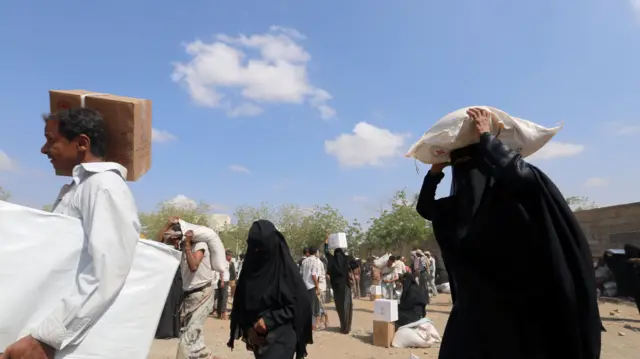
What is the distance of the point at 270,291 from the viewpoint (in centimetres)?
392

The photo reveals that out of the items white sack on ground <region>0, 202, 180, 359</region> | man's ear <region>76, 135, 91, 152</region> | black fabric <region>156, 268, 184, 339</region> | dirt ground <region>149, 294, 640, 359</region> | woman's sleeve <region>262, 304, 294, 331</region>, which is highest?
man's ear <region>76, 135, 91, 152</region>

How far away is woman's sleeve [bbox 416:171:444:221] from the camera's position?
2752 millimetres

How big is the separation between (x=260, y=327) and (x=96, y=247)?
262cm

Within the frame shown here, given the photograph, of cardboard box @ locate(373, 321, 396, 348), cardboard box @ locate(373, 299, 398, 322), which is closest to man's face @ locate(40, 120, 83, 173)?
cardboard box @ locate(373, 299, 398, 322)

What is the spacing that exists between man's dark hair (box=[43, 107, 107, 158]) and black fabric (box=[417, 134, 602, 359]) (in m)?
1.66

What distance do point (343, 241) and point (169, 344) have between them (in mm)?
3984

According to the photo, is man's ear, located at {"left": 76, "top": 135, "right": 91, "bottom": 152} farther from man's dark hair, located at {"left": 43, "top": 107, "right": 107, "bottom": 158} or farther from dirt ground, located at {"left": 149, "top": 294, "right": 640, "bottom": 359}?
dirt ground, located at {"left": 149, "top": 294, "right": 640, "bottom": 359}

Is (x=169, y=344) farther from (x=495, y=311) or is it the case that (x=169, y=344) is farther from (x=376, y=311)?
(x=495, y=311)

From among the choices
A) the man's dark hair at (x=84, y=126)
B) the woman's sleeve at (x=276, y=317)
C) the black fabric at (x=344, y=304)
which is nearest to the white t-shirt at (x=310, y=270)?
the black fabric at (x=344, y=304)

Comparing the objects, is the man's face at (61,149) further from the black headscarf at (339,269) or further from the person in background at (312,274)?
the black headscarf at (339,269)

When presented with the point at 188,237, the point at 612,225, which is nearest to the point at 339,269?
the point at 188,237

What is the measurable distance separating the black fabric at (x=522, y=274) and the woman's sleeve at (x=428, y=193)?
1.65ft

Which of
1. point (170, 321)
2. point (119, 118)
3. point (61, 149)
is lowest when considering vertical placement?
point (170, 321)

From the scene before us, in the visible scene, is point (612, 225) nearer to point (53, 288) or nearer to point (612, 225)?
point (612, 225)
